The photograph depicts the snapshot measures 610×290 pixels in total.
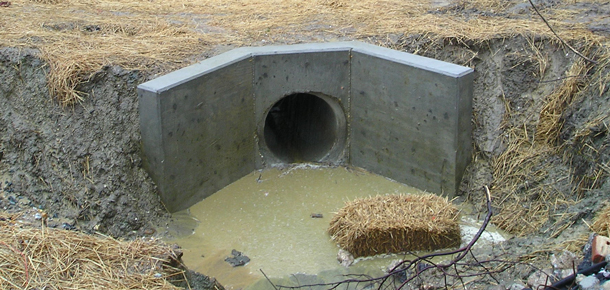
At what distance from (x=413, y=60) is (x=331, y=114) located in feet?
4.56

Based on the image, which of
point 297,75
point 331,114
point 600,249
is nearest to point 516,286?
point 600,249

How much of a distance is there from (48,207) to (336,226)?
111 inches

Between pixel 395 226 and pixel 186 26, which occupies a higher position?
pixel 186 26

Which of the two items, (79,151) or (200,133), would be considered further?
(200,133)

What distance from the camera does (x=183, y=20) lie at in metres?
9.66

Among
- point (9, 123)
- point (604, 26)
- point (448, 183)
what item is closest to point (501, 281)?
point (448, 183)

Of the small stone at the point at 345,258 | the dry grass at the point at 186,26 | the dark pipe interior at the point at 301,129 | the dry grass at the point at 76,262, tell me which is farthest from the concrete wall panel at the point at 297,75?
the dry grass at the point at 76,262

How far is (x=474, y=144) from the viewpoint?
8070 millimetres

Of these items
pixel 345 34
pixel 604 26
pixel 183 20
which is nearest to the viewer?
pixel 604 26

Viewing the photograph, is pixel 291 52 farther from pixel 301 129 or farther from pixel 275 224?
pixel 275 224

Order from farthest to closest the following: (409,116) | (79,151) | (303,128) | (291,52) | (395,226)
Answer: (303,128) → (291,52) → (409,116) → (79,151) → (395,226)

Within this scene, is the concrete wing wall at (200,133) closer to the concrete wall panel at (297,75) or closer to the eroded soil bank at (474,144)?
the concrete wall panel at (297,75)

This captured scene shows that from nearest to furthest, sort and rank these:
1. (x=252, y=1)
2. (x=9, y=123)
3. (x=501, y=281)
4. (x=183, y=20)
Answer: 1. (x=501, y=281)
2. (x=9, y=123)
3. (x=183, y=20)
4. (x=252, y=1)

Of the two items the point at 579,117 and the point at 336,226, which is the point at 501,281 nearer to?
the point at 336,226
